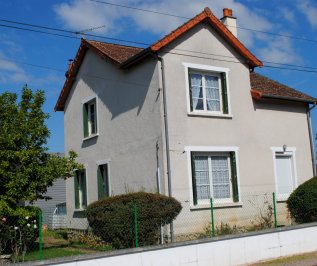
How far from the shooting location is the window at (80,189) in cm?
2014

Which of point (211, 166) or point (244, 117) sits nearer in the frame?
point (211, 166)

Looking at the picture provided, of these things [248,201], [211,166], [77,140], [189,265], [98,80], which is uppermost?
[98,80]

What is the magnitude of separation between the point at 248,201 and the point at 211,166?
184 centimetres

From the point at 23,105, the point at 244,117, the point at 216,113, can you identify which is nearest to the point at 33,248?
the point at 23,105

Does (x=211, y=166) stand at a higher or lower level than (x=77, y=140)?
lower

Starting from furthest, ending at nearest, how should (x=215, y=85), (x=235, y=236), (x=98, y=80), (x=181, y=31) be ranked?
(x=98, y=80)
(x=215, y=85)
(x=181, y=31)
(x=235, y=236)

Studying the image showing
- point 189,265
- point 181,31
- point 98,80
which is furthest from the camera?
point 98,80

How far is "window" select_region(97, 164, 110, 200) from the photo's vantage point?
18.3 metres

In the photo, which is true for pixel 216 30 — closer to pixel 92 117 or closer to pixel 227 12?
pixel 227 12

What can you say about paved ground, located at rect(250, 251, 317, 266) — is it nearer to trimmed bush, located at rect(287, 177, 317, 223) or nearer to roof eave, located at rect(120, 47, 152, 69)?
trimmed bush, located at rect(287, 177, 317, 223)

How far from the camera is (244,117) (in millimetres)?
17094

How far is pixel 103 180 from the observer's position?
18.7 m

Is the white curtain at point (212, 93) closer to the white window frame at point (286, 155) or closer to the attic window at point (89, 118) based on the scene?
the white window frame at point (286, 155)

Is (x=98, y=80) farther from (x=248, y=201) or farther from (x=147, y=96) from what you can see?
(x=248, y=201)
